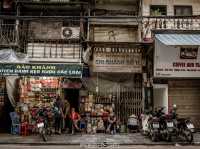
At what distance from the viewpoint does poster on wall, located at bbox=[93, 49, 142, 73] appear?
2139 cm

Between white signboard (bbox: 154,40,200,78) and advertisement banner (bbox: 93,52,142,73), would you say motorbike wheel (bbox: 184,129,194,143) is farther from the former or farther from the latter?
advertisement banner (bbox: 93,52,142,73)

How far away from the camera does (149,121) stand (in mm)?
18547

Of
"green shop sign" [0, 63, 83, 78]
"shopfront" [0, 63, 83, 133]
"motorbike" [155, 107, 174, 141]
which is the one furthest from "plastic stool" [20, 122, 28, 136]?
"motorbike" [155, 107, 174, 141]

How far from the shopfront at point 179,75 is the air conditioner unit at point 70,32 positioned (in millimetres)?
4239

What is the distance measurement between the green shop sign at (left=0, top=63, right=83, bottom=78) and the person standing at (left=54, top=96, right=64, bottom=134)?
1.69 metres

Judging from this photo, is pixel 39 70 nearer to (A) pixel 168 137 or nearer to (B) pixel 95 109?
(B) pixel 95 109

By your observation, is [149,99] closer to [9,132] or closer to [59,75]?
[59,75]

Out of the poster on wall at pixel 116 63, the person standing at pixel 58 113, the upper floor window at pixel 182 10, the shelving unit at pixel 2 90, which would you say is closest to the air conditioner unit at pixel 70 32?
the poster on wall at pixel 116 63

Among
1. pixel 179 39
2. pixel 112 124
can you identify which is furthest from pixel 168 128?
pixel 179 39

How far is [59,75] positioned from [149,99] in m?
5.17

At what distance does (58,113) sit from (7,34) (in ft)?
17.5

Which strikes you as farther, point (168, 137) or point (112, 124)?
point (112, 124)

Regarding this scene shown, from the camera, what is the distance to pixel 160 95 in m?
22.0

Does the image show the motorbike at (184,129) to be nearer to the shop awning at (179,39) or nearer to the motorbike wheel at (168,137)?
the motorbike wheel at (168,137)
